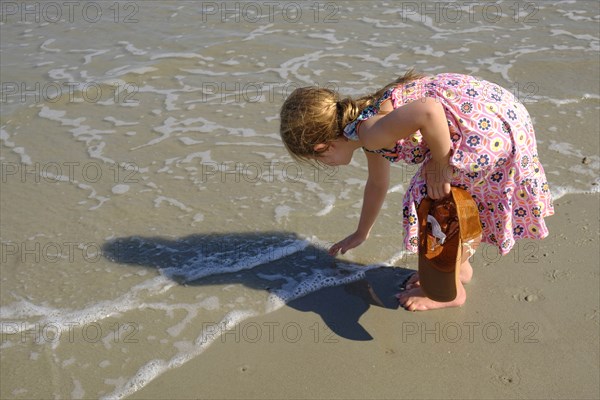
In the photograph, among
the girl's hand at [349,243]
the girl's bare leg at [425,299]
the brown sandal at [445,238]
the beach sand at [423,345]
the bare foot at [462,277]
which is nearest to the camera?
the beach sand at [423,345]

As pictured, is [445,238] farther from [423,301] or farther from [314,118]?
[314,118]

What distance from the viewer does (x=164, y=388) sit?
103 inches

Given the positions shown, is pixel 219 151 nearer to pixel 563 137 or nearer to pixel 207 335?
pixel 207 335

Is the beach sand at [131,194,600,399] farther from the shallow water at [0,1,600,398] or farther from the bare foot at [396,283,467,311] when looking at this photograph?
the shallow water at [0,1,600,398]

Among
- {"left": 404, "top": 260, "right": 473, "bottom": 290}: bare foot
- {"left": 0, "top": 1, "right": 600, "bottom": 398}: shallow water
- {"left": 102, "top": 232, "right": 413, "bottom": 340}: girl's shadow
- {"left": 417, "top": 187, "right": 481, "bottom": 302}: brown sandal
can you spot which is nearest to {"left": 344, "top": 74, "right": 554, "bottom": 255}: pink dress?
{"left": 417, "top": 187, "right": 481, "bottom": 302}: brown sandal

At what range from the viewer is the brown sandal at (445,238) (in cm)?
271

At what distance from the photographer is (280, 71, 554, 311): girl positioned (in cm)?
260

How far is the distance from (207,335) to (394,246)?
1086 mm

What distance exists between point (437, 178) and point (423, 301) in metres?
0.60

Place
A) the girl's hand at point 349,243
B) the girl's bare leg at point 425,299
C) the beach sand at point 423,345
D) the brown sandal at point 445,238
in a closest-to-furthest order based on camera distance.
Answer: the beach sand at point 423,345
the brown sandal at point 445,238
the girl's bare leg at point 425,299
the girl's hand at point 349,243

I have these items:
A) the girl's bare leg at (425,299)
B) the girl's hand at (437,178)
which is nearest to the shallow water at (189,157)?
the girl's bare leg at (425,299)

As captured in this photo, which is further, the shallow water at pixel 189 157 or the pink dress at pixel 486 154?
the shallow water at pixel 189 157

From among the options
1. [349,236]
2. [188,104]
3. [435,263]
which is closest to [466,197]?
[435,263]

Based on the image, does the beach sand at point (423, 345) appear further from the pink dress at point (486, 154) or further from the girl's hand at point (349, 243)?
the pink dress at point (486, 154)
